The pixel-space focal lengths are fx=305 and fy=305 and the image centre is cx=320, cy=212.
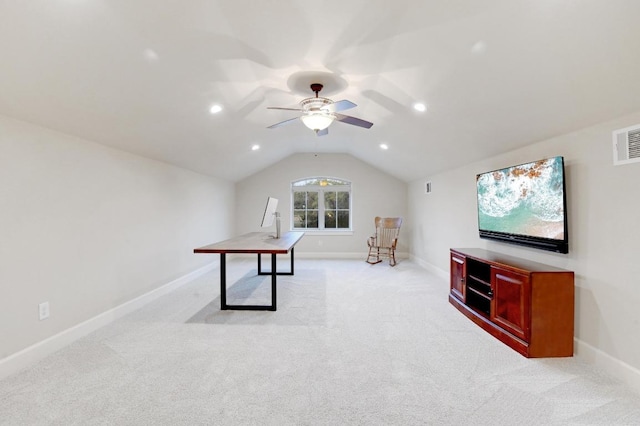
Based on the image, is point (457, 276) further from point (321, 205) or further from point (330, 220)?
point (321, 205)

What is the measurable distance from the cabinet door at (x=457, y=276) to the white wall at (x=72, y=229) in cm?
378

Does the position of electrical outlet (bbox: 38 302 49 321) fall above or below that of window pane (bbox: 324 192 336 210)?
below

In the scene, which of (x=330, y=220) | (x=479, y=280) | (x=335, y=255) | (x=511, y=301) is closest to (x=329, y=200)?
(x=330, y=220)

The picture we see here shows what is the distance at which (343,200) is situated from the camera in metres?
7.36

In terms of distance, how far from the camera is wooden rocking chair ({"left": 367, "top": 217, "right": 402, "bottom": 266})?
646 centimetres

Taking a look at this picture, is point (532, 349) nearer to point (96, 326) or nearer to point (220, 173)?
point (96, 326)

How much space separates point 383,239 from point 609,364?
15.4 feet

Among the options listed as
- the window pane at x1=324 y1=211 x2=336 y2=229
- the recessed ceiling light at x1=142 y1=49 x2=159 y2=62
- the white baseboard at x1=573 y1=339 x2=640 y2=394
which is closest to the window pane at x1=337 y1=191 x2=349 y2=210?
the window pane at x1=324 y1=211 x2=336 y2=229

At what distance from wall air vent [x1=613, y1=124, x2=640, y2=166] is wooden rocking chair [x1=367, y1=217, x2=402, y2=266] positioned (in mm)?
4284

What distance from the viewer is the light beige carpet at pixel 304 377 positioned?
173 cm

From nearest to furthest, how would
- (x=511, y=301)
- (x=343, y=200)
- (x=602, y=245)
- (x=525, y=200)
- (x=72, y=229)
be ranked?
1. (x=602, y=245)
2. (x=511, y=301)
3. (x=72, y=229)
4. (x=525, y=200)
5. (x=343, y=200)

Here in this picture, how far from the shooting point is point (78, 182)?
2.80 meters

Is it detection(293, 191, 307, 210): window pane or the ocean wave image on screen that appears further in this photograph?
detection(293, 191, 307, 210): window pane

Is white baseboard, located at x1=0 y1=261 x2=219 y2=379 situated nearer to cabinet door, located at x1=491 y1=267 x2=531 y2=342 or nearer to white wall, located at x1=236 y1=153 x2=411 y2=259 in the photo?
white wall, located at x1=236 y1=153 x2=411 y2=259
